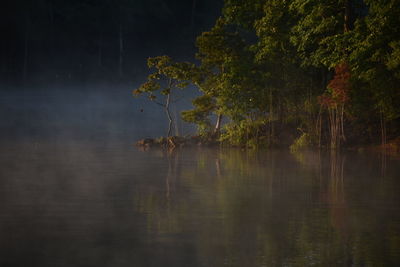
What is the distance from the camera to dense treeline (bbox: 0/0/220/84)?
150m

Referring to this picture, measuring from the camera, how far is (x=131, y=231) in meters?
13.2

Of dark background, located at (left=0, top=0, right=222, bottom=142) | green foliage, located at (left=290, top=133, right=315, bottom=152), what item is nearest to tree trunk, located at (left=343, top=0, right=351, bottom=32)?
green foliage, located at (left=290, top=133, right=315, bottom=152)

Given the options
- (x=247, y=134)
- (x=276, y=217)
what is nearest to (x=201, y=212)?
(x=276, y=217)

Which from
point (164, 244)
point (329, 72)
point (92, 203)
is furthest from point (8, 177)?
point (329, 72)

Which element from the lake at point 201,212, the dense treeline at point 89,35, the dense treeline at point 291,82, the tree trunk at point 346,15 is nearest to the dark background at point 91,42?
the dense treeline at point 89,35

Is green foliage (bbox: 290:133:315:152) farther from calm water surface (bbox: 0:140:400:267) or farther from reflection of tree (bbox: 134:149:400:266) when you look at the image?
reflection of tree (bbox: 134:149:400:266)

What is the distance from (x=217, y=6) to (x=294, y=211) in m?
156

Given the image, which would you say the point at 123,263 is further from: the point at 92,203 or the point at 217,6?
the point at 217,6

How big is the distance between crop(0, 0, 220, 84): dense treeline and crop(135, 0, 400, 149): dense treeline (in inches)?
4430

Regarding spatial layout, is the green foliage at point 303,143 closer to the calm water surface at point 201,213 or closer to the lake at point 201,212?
the lake at point 201,212

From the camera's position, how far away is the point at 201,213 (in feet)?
50.0

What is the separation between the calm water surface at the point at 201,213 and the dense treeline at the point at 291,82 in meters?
6.17

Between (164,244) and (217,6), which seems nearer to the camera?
(164,244)

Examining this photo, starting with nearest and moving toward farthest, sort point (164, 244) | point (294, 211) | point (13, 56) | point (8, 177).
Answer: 1. point (164, 244)
2. point (294, 211)
3. point (8, 177)
4. point (13, 56)
